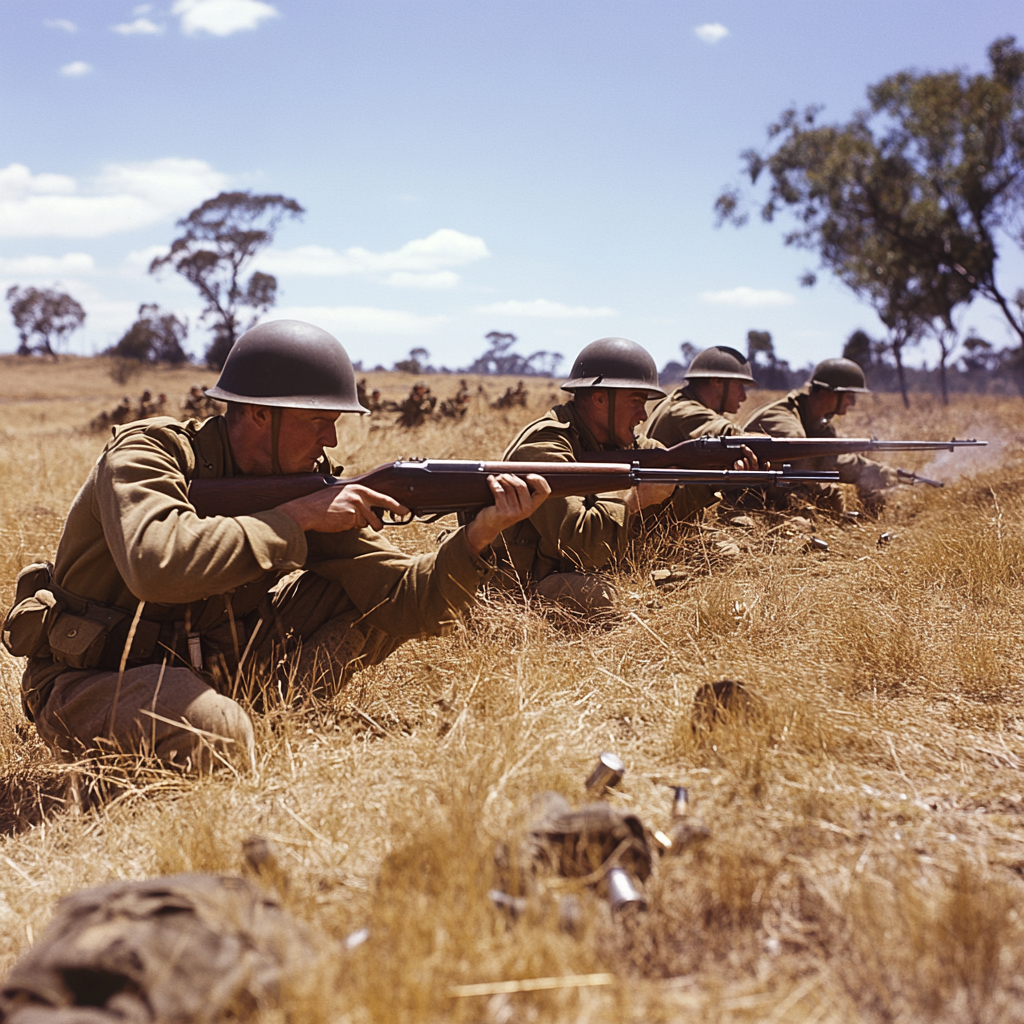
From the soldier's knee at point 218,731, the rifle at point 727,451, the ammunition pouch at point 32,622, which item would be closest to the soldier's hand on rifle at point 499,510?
the rifle at point 727,451

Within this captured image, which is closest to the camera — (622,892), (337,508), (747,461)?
(622,892)

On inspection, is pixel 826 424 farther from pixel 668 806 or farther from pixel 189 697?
pixel 189 697

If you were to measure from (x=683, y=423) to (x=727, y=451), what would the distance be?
63.8 inches

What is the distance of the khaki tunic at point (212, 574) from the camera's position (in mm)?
3258

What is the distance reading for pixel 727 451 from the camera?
5.95 m

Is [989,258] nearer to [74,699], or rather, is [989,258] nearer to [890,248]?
[890,248]

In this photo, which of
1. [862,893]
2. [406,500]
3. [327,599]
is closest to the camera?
[862,893]

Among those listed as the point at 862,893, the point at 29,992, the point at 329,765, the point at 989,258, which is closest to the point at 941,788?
the point at 862,893

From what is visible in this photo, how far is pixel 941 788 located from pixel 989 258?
64.6 ft

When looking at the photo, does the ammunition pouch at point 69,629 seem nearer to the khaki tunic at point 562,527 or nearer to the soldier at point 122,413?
the khaki tunic at point 562,527

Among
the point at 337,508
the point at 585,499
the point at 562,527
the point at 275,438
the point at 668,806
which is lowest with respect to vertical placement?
the point at 668,806

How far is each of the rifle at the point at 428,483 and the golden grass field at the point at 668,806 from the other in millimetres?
729

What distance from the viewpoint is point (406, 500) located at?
12.6 ft

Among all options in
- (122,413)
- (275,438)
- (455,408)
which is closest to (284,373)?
(275,438)
